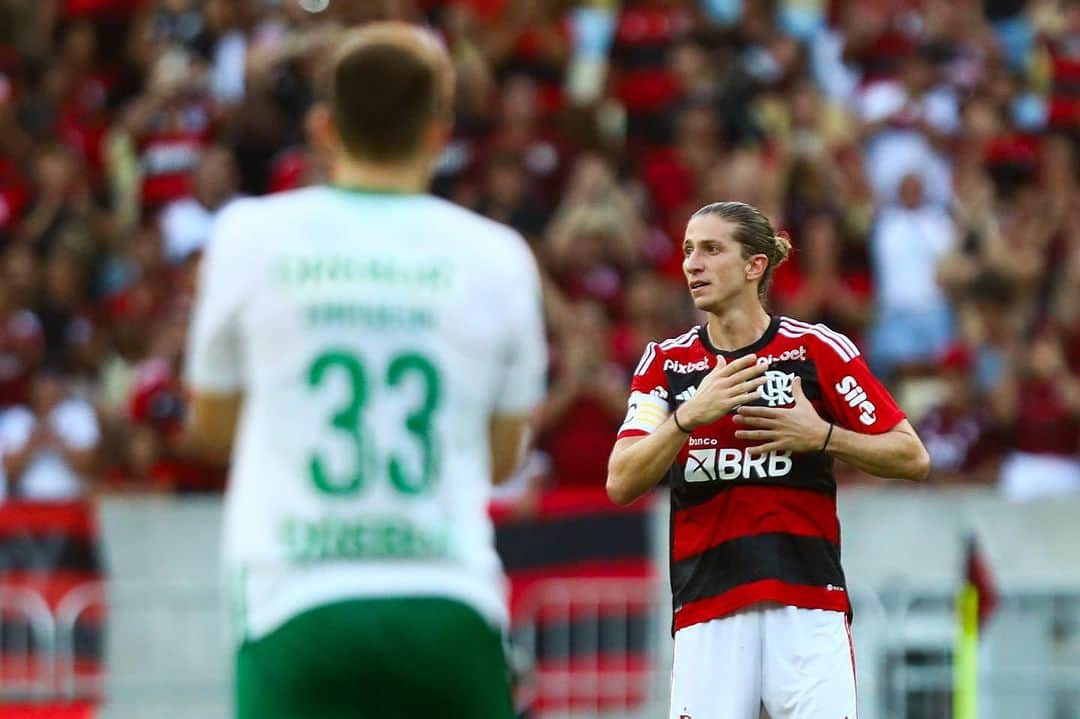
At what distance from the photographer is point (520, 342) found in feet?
14.8

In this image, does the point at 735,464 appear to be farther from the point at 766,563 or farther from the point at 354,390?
the point at 354,390

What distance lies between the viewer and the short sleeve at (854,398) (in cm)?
703

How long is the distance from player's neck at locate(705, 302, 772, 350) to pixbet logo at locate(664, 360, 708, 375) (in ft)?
0.28

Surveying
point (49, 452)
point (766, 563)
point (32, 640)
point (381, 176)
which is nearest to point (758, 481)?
point (766, 563)

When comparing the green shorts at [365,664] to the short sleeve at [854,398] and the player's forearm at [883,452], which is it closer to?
the player's forearm at [883,452]

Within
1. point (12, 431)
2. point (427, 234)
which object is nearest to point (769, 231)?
point (427, 234)

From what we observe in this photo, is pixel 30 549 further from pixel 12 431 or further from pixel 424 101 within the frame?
pixel 424 101

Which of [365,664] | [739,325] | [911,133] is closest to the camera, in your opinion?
[365,664]

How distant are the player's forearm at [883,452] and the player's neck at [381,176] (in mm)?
2740

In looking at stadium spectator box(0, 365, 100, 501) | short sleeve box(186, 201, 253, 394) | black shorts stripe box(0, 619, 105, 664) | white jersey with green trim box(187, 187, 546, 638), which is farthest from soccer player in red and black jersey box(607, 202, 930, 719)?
stadium spectator box(0, 365, 100, 501)

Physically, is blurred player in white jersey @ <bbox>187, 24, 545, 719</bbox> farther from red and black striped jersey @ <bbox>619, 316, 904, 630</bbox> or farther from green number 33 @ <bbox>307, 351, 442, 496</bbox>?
red and black striped jersey @ <bbox>619, 316, 904, 630</bbox>

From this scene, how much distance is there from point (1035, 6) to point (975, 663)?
365 inches

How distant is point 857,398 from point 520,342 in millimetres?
2769

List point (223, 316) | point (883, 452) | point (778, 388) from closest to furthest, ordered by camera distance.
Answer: point (223, 316), point (883, 452), point (778, 388)
